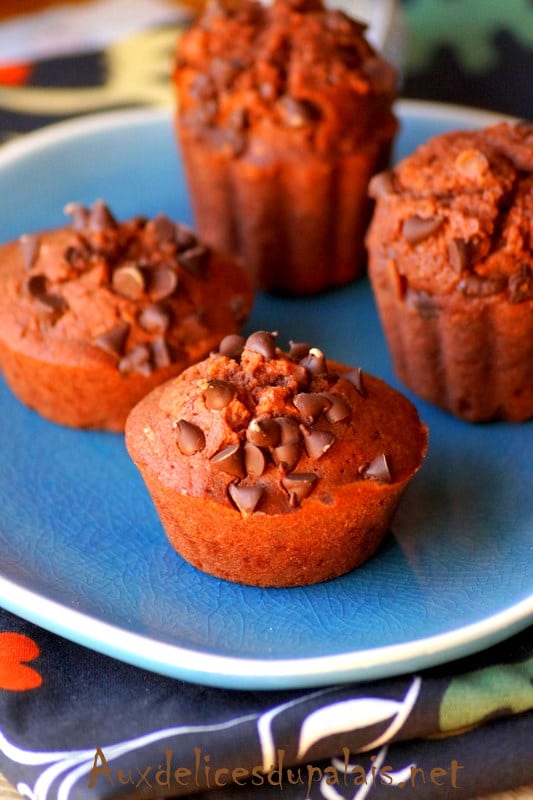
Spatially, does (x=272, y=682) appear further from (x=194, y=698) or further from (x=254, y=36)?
(x=254, y=36)

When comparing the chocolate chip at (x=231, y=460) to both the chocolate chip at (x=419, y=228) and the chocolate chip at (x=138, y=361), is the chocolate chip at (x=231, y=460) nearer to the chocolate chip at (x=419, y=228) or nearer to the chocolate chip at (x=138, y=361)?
the chocolate chip at (x=138, y=361)

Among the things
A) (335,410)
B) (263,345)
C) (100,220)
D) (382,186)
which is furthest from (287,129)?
(335,410)

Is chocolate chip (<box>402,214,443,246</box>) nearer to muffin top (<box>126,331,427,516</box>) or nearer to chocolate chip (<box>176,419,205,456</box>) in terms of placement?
muffin top (<box>126,331,427,516</box>)

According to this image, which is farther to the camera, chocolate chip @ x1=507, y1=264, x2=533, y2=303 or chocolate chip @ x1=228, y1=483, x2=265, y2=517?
chocolate chip @ x1=507, y1=264, x2=533, y2=303

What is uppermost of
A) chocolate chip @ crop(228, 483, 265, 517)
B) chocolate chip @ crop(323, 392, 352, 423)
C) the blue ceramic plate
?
chocolate chip @ crop(323, 392, 352, 423)

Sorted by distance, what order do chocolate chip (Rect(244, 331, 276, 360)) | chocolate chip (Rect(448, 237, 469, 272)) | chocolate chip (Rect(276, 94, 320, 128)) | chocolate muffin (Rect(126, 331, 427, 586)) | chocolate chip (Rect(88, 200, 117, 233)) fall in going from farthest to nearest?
chocolate chip (Rect(276, 94, 320, 128)) < chocolate chip (Rect(88, 200, 117, 233)) < chocolate chip (Rect(448, 237, 469, 272)) < chocolate chip (Rect(244, 331, 276, 360)) < chocolate muffin (Rect(126, 331, 427, 586))

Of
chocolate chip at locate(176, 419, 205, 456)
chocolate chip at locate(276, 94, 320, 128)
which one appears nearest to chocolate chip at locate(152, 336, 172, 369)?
chocolate chip at locate(176, 419, 205, 456)

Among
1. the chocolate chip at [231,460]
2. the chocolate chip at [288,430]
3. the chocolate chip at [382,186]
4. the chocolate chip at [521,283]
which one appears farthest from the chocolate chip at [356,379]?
the chocolate chip at [382,186]
